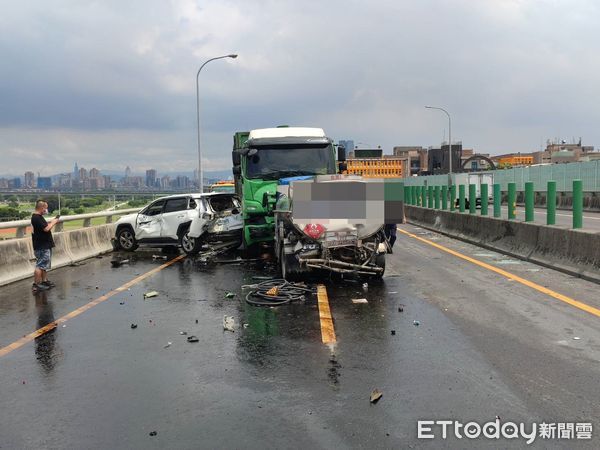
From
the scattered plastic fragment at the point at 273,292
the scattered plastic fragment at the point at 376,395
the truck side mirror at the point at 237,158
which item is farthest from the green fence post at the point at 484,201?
A: the scattered plastic fragment at the point at 376,395

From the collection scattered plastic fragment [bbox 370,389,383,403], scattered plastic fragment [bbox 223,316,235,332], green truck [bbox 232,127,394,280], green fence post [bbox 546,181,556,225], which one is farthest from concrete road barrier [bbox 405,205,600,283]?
scattered plastic fragment [bbox 370,389,383,403]

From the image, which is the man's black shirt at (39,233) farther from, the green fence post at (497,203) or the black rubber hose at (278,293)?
the green fence post at (497,203)

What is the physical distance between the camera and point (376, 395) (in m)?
4.78

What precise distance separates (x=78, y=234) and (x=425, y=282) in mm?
10371

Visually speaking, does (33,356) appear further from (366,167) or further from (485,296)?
(366,167)

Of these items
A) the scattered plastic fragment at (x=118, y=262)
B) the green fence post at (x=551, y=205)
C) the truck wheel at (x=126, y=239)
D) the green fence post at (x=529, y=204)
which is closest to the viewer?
the green fence post at (x=551, y=205)

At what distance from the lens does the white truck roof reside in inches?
626

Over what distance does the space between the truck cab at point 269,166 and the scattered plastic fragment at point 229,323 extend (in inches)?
257

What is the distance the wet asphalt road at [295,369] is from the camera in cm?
420

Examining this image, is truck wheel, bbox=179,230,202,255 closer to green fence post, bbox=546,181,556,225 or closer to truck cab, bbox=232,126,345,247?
truck cab, bbox=232,126,345,247

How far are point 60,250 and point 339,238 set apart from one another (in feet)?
28.1

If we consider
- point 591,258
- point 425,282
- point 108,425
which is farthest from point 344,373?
point 591,258

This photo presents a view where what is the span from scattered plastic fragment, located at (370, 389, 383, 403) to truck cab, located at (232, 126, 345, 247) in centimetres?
949

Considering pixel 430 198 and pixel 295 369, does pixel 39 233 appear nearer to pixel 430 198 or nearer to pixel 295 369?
pixel 295 369
